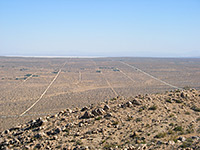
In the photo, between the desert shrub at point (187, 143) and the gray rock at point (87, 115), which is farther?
the gray rock at point (87, 115)

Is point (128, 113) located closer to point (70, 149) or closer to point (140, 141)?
point (140, 141)

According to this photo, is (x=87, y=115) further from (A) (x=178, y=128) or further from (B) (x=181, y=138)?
(B) (x=181, y=138)

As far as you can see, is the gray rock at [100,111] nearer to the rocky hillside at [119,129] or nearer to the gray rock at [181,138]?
the rocky hillside at [119,129]

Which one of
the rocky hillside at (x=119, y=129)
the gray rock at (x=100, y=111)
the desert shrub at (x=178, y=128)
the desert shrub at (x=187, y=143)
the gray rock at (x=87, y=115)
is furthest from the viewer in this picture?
the gray rock at (x=100, y=111)

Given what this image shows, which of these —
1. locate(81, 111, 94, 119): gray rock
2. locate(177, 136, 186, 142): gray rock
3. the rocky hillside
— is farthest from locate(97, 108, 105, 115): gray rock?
locate(177, 136, 186, 142): gray rock

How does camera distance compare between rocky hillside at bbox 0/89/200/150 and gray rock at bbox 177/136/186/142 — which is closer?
gray rock at bbox 177/136/186/142

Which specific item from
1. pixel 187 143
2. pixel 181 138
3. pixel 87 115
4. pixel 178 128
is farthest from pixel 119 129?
pixel 187 143

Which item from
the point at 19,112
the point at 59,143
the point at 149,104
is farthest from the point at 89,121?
the point at 19,112

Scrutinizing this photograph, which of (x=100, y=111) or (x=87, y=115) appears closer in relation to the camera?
(x=87, y=115)

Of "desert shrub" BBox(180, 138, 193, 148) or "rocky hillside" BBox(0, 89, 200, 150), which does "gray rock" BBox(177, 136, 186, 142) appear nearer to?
"rocky hillside" BBox(0, 89, 200, 150)

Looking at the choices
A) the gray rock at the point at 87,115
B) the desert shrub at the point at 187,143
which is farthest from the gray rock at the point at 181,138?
the gray rock at the point at 87,115
